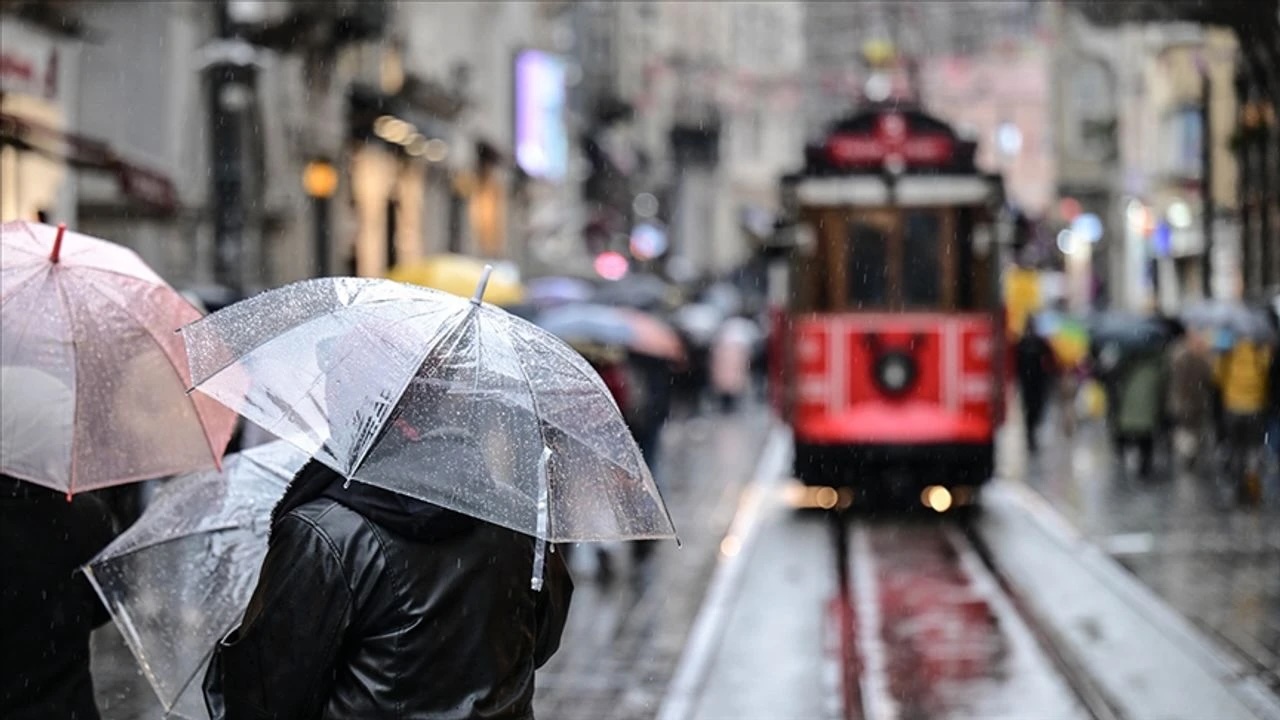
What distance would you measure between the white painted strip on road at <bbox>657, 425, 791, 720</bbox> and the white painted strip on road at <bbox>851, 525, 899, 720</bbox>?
2.76 feet

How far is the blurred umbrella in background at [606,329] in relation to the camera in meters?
16.4

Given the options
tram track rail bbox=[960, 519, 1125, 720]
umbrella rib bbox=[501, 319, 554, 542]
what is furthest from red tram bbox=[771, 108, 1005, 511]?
umbrella rib bbox=[501, 319, 554, 542]

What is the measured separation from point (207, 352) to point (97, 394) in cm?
97

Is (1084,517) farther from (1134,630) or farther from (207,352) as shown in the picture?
(207,352)

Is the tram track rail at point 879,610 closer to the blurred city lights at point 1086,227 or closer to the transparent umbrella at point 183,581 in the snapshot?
the transparent umbrella at point 183,581

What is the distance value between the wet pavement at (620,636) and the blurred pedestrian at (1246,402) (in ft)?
16.3

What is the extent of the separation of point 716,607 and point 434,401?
8.79 meters

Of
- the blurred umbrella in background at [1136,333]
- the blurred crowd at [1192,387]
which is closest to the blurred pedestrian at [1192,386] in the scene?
the blurred crowd at [1192,387]

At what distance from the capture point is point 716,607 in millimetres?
12484

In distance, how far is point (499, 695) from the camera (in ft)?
12.5

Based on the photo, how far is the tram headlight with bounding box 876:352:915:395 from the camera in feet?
60.4

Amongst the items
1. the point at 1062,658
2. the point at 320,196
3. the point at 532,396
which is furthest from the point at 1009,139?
the point at 532,396

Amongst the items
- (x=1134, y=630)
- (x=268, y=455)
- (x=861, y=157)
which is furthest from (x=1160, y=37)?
(x=268, y=455)

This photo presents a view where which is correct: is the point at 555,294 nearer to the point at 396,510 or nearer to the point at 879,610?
the point at 879,610
